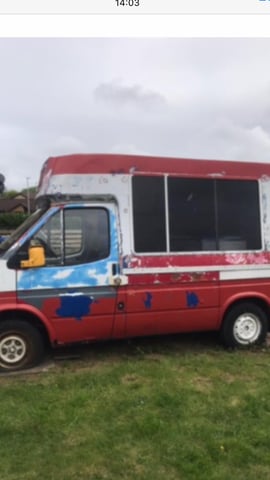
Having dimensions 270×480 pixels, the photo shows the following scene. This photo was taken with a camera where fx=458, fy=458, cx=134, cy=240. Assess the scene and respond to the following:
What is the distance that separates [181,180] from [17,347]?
9.68 feet

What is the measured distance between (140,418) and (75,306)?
1826 millimetres

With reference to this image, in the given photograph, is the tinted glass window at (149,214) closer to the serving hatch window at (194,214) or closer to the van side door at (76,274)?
the serving hatch window at (194,214)

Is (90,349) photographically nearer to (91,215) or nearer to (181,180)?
(91,215)

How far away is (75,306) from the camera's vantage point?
560 centimetres

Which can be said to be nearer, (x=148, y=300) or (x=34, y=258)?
(x=34, y=258)

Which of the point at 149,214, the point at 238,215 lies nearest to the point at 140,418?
the point at 149,214

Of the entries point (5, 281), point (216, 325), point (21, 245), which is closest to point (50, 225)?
point (21, 245)

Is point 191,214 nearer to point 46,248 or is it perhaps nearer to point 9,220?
point 46,248

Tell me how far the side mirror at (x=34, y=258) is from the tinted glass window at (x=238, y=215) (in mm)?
2386

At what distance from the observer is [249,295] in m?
6.31

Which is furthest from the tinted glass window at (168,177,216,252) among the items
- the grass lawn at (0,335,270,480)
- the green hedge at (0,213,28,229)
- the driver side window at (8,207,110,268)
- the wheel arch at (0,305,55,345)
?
the green hedge at (0,213,28,229)

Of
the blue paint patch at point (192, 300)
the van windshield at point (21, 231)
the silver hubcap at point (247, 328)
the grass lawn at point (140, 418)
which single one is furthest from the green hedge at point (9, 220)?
the grass lawn at point (140, 418)

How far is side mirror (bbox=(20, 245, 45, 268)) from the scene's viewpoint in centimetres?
536

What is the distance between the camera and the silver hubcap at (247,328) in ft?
21.0
